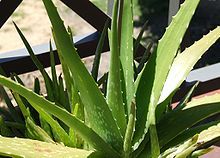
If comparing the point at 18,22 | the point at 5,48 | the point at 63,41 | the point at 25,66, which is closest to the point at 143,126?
the point at 63,41

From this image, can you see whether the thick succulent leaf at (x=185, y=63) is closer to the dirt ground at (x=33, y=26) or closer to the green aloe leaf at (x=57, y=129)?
the green aloe leaf at (x=57, y=129)

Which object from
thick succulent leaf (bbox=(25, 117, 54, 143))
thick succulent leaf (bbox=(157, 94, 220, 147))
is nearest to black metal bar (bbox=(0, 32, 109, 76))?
thick succulent leaf (bbox=(25, 117, 54, 143))

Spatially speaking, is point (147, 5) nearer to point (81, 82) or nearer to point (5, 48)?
point (5, 48)

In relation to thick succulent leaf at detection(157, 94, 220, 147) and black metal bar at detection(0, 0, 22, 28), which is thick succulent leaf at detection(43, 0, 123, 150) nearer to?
thick succulent leaf at detection(157, 94, 220, 147)

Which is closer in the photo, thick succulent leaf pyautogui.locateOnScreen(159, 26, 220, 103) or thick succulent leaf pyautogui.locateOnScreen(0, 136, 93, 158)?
thick succulent leaf pyautogui.locateOnScreen(0, 136, 93, 158)

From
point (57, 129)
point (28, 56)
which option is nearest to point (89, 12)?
point (28, 56)

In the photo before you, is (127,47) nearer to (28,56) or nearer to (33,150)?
(33,150)

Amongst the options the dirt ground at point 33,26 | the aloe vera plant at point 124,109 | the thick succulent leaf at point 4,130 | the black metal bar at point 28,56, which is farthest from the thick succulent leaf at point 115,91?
the dirt ground at point 33,26

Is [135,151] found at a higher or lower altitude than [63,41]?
lower
